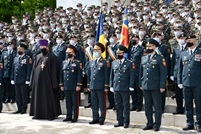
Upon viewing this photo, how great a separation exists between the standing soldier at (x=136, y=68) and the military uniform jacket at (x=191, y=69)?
4.40 feet

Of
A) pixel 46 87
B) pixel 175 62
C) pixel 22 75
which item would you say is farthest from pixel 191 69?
pixel 22 75

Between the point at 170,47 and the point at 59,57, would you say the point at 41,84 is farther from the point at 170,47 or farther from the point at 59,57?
the point at 170,47

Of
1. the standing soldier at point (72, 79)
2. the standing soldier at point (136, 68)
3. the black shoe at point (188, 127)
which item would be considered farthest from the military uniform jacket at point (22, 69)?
the black shoe at point (188, 127)

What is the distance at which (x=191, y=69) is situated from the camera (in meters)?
8.37

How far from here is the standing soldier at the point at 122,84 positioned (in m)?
8.88

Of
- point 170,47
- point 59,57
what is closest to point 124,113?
point 170,47

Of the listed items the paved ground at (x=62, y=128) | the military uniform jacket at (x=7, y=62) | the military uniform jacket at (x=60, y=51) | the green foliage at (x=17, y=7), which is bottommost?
the paved ground at (x=62, y=128)

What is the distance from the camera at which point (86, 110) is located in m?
10.4

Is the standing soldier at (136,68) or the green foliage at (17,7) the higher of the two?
the green foliage at (17,7)

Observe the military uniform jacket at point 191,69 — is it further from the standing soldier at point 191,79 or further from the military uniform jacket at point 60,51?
the military uniform jacket at point 60,51

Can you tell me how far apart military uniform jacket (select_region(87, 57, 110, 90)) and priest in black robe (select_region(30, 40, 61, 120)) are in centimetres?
122

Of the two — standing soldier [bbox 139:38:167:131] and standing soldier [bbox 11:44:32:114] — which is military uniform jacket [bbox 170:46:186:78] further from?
standing soldier [bbox 11:44:32:114]

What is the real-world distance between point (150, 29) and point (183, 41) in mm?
2759

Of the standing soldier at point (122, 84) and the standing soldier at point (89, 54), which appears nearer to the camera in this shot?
the standing soldier at point (122, 84)
